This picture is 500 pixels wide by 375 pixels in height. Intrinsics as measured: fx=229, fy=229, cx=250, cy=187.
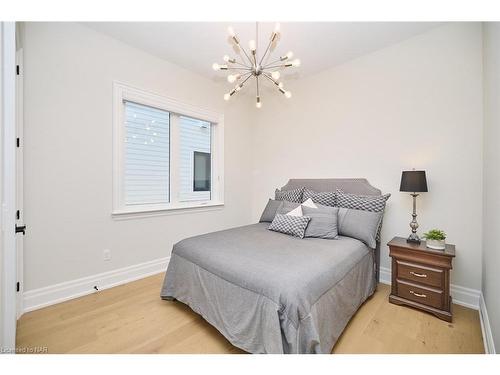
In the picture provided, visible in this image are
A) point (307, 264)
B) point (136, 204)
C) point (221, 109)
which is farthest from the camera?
point (221, 109)

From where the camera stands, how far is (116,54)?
256cm

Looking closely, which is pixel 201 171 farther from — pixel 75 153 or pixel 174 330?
pixel 174 330

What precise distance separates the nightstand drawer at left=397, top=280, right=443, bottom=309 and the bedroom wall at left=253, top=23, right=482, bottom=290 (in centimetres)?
54

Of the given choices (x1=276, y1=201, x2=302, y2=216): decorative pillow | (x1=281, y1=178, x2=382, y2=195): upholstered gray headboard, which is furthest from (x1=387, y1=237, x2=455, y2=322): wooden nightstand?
(x1=276, y1=201, x2=302, y2=216): decorative pillow

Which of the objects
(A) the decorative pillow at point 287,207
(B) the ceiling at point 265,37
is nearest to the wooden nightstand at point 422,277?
(A) the decorative pillow at point 287,207

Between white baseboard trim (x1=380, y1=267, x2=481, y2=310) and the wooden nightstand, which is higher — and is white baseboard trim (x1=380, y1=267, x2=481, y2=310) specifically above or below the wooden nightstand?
below

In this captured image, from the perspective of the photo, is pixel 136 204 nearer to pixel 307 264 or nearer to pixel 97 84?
pixel 97 84

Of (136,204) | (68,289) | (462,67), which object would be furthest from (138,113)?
(462,67)

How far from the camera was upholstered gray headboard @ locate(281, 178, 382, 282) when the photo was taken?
2738 mm

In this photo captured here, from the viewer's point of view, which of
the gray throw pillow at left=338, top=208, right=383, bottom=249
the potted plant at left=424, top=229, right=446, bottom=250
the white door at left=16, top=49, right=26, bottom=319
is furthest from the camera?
the gray throw pillow at left=338, top=208, right=383, bottom=249

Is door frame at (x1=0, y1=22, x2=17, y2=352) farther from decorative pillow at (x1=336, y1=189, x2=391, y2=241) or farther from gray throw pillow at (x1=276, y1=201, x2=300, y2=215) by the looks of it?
decorative pillow at (x1=336, y1=189, x2=391, y2=241)

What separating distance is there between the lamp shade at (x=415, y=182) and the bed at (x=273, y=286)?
0.72 metres

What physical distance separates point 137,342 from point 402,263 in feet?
7.66

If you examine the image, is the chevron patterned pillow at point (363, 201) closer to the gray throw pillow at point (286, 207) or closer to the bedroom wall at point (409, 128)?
the bedroom wall at point (409, 128)
